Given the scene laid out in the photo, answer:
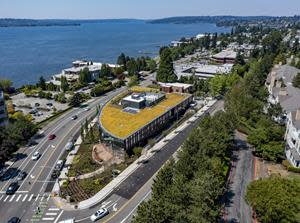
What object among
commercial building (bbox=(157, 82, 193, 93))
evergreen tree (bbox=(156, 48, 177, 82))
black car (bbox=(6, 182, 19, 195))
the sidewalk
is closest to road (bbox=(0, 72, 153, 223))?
black car (bbox=(6, 182, 19, 195))

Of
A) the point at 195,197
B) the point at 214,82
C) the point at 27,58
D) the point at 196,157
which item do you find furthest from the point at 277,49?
the point at 27,58

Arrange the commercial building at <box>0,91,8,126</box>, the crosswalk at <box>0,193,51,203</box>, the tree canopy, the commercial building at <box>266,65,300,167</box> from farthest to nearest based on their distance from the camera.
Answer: the commercial building at <box>0,91,8,126</box> < the commercial building at <box>266,65,300,167</box> < the crosswalk at <box>0,193,51,203</box> < the tree canopy

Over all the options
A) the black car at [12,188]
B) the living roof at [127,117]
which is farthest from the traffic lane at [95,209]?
the living roof at [127,117]

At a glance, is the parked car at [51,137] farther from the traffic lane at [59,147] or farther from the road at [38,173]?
the traffic lane at [59,147]

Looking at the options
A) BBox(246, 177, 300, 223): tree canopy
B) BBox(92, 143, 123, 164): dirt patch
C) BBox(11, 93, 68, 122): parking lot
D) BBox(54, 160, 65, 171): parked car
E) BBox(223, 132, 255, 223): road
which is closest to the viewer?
BBox(246, 177, 300, 223): tree canopy

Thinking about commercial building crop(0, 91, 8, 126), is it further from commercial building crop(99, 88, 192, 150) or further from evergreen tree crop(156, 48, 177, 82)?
evergreen tree crop(156, 48, 177, 82)
